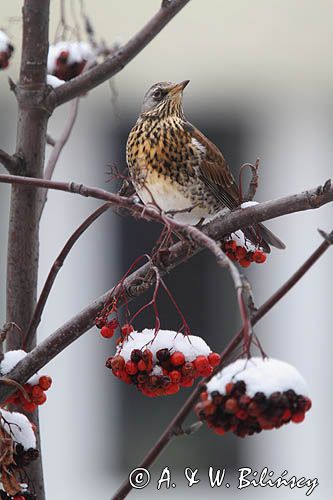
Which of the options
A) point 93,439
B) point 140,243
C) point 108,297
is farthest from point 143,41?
point 93,439

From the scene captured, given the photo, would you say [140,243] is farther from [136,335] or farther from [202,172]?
[136,335]

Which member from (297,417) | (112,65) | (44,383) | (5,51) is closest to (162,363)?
(44,383)

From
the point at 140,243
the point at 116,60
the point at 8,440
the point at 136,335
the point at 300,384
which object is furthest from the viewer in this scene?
the point at 140,243

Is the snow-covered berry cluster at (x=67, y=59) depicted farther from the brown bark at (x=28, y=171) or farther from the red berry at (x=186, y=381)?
the red berry at (x=186, y=381)

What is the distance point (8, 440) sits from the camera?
3.22 feet

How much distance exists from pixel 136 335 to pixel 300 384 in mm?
305

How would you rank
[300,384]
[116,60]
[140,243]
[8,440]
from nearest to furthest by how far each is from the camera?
[300,384]
[8,440]
[116,60]
[140,243]

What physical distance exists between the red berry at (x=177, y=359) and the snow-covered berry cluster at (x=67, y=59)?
0.58 m

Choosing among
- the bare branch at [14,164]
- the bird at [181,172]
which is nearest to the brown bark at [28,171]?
the bare branch at [14,164]

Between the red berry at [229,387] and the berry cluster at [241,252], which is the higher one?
the red berry at [229,387]

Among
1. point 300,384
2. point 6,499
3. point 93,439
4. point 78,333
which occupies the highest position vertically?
point 300,384

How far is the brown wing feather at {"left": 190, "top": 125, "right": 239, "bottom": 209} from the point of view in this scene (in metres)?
1.63

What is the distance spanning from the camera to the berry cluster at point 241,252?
1.21m

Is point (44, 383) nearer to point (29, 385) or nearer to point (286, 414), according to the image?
point (29, 385)
